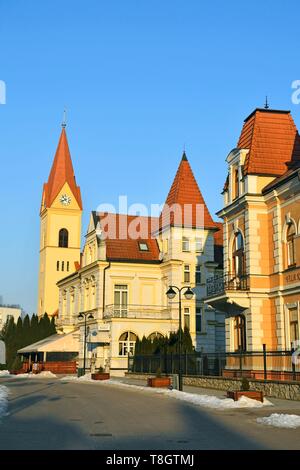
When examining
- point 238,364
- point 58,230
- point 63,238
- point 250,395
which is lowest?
point 250,395

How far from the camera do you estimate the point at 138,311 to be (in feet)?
165

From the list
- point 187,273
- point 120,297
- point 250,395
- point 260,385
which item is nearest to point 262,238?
point 260,385

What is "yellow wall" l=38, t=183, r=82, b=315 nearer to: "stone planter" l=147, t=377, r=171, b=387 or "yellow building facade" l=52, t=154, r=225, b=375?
"yellow building facade" l=52, t=154, r=225, b=375

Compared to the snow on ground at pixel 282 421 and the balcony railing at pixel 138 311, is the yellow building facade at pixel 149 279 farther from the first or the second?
the snow on ground at pixel 282 421

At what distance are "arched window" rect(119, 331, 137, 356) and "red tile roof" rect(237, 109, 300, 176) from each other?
21529 mm

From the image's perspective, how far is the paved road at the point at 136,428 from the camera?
430 inches

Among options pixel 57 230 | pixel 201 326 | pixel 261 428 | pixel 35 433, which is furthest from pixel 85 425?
pixel 57 230

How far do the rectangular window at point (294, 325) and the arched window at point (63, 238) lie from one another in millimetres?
58905

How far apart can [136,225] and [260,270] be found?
28634 millimetres

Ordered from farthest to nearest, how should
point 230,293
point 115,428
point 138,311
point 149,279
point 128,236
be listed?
point 128,236 → point 149,279 → point 138,311 → point 230,293 → point 115,428

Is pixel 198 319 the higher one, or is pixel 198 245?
pixel 198 245

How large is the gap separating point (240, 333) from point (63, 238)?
5636 centimetres

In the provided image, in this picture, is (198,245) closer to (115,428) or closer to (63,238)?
(63,238)

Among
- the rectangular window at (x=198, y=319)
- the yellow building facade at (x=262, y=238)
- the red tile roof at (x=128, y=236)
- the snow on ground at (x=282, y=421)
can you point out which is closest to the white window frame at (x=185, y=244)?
the red tile roof at (x=128, y=236)
